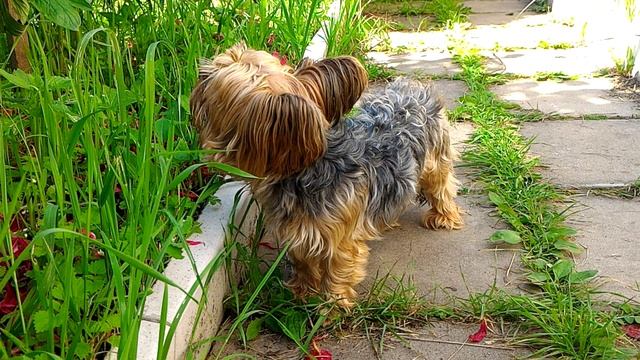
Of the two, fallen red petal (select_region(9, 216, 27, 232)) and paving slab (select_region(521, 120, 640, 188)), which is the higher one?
fallen red petal (select_region(9, 216, 27, 232))

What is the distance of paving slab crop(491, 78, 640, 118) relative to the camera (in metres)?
5.14

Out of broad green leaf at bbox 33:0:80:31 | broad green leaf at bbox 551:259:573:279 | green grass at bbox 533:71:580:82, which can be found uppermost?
broad green leaf at bbox 33:0:80:31

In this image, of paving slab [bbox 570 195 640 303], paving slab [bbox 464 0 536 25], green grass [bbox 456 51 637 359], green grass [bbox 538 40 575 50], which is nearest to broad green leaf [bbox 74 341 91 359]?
green grass [bbox 456 51 637 359]

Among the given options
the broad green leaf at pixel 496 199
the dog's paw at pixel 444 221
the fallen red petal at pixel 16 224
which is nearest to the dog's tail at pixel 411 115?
the dog's paw at pixel 444 221

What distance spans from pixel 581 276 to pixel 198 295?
177 centimetres

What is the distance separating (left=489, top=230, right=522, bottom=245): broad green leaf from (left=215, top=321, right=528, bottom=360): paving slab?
686 mm

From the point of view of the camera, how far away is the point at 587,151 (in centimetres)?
444

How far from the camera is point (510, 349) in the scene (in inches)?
108

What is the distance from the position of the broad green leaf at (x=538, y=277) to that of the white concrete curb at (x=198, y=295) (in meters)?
1.39

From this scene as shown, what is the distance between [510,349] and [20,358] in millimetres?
1901

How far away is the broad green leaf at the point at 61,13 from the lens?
176 centimetres

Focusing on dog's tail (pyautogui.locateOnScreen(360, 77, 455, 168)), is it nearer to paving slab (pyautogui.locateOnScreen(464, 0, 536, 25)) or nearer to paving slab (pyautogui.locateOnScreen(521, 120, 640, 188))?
paving slab (pyautogui.locateOnScreen(521, 120, 640, 188))

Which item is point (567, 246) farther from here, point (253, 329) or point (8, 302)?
point (8, 302)

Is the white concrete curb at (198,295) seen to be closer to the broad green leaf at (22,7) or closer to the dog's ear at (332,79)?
the dog's ear at (332,79)
